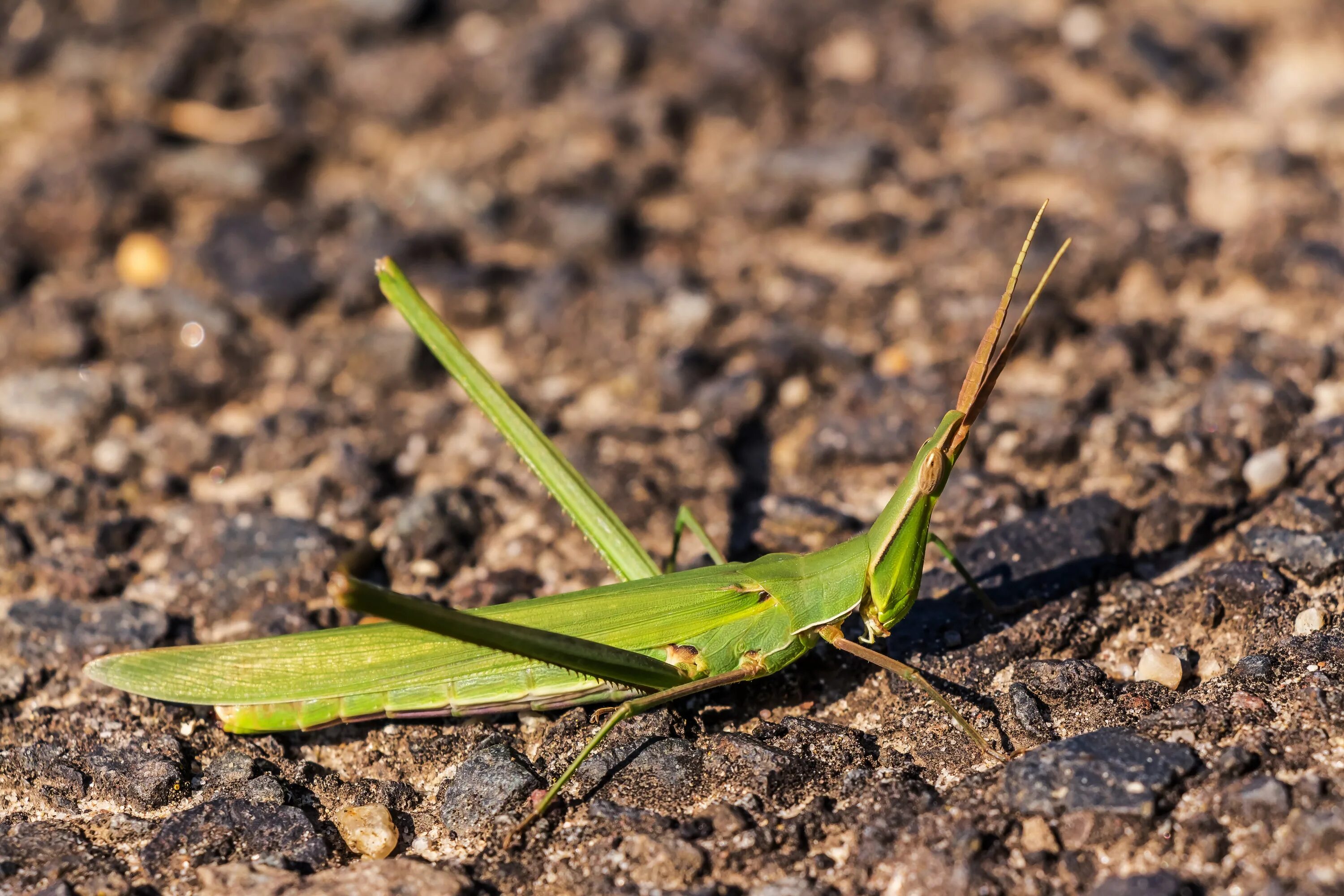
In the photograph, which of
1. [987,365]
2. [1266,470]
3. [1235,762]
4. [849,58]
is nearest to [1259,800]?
[1235,762]

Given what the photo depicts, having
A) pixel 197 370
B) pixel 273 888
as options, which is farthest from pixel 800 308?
pixel 273 888

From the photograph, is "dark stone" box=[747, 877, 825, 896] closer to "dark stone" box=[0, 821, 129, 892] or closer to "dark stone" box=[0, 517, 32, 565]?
"dark stone" box=[0, 821, 129, 892]

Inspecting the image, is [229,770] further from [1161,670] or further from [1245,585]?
[1245,585]

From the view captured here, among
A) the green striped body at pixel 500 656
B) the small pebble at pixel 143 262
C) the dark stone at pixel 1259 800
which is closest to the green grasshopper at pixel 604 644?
the green striped body at pixel 500 656

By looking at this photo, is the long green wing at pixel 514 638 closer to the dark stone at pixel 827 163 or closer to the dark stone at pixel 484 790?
the dark stone at pixel 484 790

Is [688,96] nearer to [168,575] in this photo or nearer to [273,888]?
[168,575]
